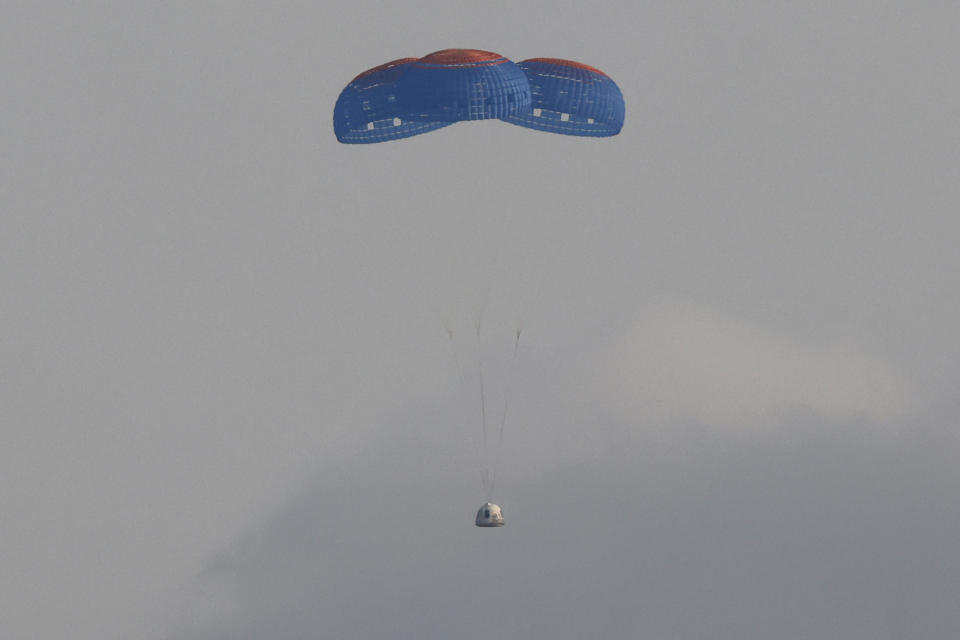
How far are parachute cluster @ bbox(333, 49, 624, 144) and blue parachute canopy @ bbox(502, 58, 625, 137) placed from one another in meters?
0.03

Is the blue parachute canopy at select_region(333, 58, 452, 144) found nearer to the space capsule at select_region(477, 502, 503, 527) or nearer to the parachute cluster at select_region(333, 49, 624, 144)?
the parachute cluster at select_region(333, 49, 624, 144)

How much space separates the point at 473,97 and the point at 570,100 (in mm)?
3647

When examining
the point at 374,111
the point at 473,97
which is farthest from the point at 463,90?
the point at 374,111

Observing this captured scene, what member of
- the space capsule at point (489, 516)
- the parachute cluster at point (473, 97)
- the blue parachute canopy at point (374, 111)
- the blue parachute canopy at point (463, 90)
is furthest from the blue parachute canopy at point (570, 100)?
the space capsule at point (489, 516)

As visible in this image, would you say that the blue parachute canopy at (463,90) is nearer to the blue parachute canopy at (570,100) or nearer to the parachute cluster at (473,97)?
the parachute cluster at (473,97)

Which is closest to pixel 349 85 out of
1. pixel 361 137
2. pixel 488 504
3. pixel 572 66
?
pixel 361 137

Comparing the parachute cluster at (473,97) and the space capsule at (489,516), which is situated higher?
the parachute cluster at (473,97)

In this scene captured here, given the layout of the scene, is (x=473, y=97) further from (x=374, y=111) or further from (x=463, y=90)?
(x=374, y=111)

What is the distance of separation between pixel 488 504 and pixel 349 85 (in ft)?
45.8

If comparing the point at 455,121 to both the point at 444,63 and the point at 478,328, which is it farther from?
the point at 478,328

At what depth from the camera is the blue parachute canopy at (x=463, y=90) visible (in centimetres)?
7175

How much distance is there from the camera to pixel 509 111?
72.0m

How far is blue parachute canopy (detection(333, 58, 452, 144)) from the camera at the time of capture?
73688 mm

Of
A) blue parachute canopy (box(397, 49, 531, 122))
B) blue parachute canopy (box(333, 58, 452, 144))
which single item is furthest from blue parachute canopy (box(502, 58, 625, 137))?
blue parachute canopy (box(333, 58, 452, 144))
